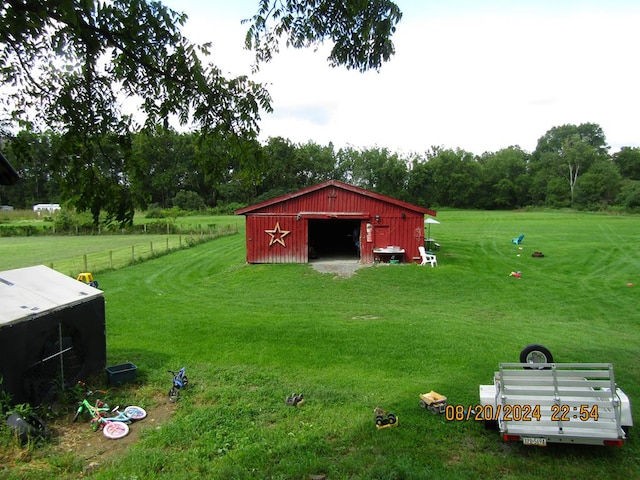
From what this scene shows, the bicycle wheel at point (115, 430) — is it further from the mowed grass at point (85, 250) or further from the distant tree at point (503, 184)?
the distant tree at point (503, 184)

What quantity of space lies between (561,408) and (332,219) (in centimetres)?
1732

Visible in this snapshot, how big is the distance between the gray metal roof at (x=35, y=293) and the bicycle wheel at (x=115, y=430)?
1.95 metres

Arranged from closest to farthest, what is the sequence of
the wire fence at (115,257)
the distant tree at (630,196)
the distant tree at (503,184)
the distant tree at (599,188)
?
the wire fence at (115,257)
the distant tree at (630,196)
the distant tree at (599,188)
the distant tree at (503,184)

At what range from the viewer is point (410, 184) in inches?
3226

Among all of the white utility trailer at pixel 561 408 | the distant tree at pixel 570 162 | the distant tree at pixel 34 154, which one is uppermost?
the distant tree at pixel 570 162

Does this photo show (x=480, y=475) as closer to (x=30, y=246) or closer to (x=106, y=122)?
(x=106, y=122)

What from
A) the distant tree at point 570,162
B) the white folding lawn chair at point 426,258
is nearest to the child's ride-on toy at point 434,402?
the white folding lawn chair at point 426,258

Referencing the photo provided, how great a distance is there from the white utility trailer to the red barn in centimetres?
1608

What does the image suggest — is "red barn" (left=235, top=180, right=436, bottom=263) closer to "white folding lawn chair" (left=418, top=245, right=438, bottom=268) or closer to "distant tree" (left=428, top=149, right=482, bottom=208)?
"white folding lawn chair" (left=418, top=245, right=438, bottom=268)

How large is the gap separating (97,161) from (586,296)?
17161mm

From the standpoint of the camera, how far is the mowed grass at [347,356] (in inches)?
202

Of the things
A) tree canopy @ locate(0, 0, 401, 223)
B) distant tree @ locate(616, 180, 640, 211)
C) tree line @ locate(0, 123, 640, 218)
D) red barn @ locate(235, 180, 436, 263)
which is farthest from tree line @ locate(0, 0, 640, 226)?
distant tree @ locate(616, 180, 640, 211)

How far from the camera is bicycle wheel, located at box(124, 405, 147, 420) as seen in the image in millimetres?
6441

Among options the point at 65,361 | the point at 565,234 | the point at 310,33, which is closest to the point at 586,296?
the point at 310,33
